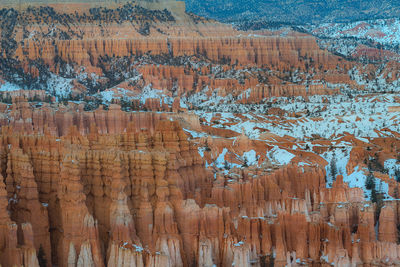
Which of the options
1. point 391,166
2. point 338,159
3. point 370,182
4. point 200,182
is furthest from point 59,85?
point 200,182

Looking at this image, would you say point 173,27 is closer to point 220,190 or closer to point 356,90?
point 356,90

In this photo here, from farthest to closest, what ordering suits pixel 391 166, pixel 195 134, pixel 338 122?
pixel 338 122 → pixel 195 134 → pixel 391 166

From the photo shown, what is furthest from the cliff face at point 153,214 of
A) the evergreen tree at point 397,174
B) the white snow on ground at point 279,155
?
the white snow on ground at point 279,155

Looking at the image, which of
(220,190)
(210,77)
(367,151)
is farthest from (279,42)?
(220,190)

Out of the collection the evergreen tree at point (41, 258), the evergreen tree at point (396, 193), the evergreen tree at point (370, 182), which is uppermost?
the evergreen tree at point (41, 258)

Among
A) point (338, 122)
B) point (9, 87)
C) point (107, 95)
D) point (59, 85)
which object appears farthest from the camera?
point (59, 85)

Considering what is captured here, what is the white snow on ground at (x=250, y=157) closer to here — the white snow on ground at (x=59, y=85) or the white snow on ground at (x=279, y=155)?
the white snow on ground at (x=279, y=155)

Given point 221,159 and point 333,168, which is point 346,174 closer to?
point 333,168

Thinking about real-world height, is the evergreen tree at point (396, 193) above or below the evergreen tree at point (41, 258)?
below
